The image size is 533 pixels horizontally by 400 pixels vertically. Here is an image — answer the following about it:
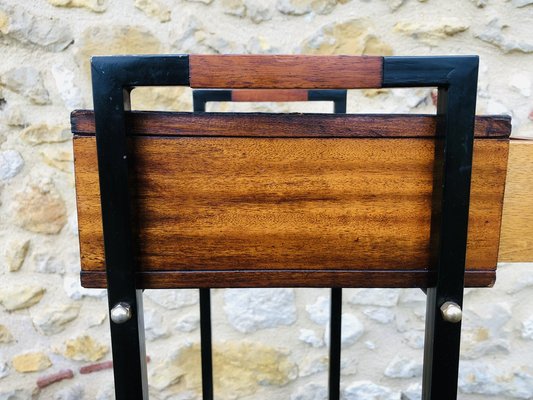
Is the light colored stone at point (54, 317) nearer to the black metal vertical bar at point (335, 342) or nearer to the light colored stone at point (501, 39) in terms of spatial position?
the black metal vertical bar at point (335, 342)

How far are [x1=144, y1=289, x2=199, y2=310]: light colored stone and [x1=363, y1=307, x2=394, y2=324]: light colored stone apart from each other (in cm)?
51

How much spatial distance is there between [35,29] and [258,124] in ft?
3.59

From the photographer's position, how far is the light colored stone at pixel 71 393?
1.35m

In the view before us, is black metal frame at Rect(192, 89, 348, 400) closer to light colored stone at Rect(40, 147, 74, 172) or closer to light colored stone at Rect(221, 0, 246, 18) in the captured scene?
light colored stone at Rect(221, 0, 246, 18)

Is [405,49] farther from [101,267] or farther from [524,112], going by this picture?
[101,267]

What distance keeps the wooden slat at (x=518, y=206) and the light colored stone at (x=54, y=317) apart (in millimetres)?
1198

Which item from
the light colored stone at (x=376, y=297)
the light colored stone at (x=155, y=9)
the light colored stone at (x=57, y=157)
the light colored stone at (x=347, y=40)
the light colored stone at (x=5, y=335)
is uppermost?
the light colored stone at (x=155, y=9)

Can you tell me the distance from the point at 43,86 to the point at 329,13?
801 mm

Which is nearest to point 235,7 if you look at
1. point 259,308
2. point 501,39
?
point 501,39

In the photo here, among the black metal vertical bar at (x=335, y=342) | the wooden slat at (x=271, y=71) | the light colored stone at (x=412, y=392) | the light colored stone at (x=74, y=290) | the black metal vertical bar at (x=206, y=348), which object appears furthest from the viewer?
the light colored stone at (x=412, y=392)

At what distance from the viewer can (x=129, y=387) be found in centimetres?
42

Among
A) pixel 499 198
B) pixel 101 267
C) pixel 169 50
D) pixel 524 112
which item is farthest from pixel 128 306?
pixel 524 112

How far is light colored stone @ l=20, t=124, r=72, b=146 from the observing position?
1246mm

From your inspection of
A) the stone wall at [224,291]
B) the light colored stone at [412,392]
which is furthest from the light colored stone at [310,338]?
the light colored stone at [412,392]
